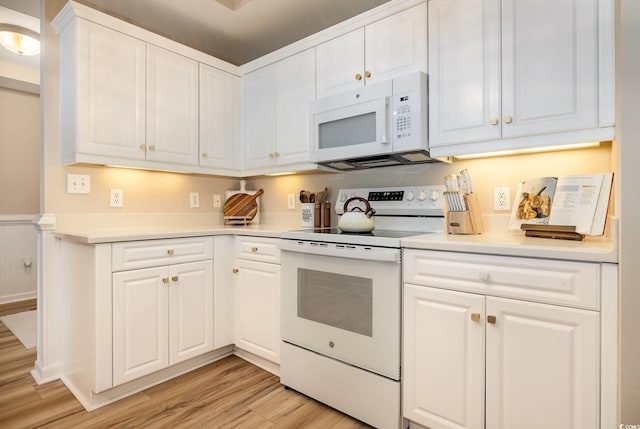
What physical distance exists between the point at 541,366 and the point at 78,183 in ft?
8.66

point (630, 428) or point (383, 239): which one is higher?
point (383, 239)

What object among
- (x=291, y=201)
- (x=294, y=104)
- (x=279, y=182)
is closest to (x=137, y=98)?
(x=294, y=104)

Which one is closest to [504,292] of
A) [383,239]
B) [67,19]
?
[383,239]

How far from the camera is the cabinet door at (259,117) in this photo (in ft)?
8.45

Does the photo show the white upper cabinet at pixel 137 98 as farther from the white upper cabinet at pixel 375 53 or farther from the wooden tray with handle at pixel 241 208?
the white upper cabinet at pixel 375 53

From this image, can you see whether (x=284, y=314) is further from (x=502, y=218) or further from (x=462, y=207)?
(x=502, y=218)

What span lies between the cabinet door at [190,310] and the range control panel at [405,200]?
1.01 m

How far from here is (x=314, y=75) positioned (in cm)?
230

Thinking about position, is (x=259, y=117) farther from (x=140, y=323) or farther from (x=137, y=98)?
(x=140, y=323)

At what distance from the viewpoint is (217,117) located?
2.68 meters

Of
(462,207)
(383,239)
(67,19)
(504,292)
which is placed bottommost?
(504,292)

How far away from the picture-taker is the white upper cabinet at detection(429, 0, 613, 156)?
140 centimetres

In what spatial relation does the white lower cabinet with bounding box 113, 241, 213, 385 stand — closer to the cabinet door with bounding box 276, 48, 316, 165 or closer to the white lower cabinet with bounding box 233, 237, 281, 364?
the white lower cabinet with bounding box 233, 237, 281, 364

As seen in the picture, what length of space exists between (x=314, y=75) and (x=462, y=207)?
131cm
